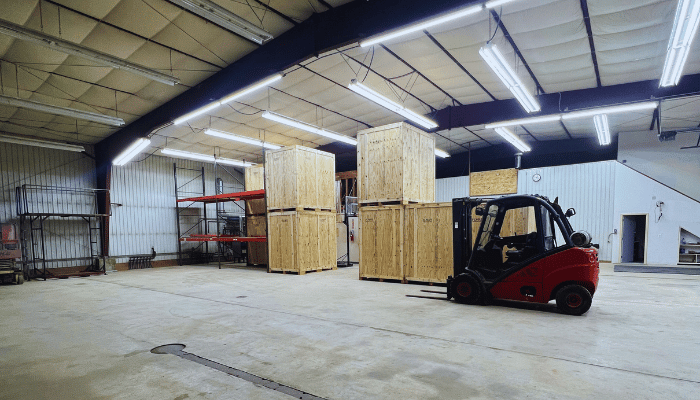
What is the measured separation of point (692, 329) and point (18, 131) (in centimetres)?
2195

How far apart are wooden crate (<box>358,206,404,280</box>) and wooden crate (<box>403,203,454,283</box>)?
24 cm

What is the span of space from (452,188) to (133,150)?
56.4ft

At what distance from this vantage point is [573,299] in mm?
6156

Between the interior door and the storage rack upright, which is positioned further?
the interior door

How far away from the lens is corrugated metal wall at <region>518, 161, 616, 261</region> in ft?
53.6

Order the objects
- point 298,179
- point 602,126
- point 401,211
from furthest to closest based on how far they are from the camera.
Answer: point 602,126
point 298,179
point 401,211

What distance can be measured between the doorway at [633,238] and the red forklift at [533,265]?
13.0 metres

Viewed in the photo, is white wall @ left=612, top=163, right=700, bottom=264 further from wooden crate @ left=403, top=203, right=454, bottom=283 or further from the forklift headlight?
the forklift headlight

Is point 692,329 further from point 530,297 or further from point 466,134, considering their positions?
point 466,134

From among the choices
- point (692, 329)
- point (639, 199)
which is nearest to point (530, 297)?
point (692, 329)

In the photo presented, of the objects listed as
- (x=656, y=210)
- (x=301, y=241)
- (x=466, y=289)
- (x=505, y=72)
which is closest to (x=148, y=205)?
(x=301, y=241)

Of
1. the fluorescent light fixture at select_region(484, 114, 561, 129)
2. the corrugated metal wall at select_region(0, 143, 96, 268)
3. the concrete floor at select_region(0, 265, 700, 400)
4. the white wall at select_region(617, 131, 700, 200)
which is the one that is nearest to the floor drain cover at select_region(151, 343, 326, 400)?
the concrete floor at select_region(0, 265, 700, 400)

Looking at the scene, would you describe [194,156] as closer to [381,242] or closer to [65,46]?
[65,46]

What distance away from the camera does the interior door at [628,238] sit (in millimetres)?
16109
